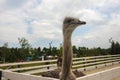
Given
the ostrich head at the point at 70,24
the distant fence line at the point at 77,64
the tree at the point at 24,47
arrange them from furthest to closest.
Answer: the tree at the point at 24,47 → the distant fence line at the point at 77,64 → the ostrich head at the point at 70,24

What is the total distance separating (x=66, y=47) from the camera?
11.0ft

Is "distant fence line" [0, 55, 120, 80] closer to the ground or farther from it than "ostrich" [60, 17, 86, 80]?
closer to the ground

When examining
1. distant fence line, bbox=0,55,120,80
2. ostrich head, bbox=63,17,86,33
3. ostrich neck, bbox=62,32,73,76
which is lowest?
distant fence line, bbox=0,55,120,80

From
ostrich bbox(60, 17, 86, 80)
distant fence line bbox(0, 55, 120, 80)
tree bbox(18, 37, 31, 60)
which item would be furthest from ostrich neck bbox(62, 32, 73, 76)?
tree bbox(18, 37, 31, 60)

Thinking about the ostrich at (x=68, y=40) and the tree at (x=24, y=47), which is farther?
the tree at (x=24, y=47)

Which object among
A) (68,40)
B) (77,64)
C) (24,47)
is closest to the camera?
(68,40)

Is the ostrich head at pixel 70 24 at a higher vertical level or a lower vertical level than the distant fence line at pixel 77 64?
higher

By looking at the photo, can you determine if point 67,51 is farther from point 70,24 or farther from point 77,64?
point 77,64

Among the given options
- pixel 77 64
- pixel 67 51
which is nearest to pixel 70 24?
pixel 67 51

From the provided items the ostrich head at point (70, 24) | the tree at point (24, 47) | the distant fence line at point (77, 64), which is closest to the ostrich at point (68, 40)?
the ostrich head at point (70, 24)

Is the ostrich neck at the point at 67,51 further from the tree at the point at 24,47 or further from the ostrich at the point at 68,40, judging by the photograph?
the tree at the point at 24,47

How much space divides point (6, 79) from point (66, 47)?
350 centimetres

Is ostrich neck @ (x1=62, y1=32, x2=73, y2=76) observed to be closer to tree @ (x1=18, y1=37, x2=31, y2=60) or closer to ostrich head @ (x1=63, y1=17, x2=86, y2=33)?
ostrich head @ (x1=63, y1=17, x2=86, y2=33)

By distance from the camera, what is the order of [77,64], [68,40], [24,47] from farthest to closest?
[24,47]
[77,64]
[68,40]
